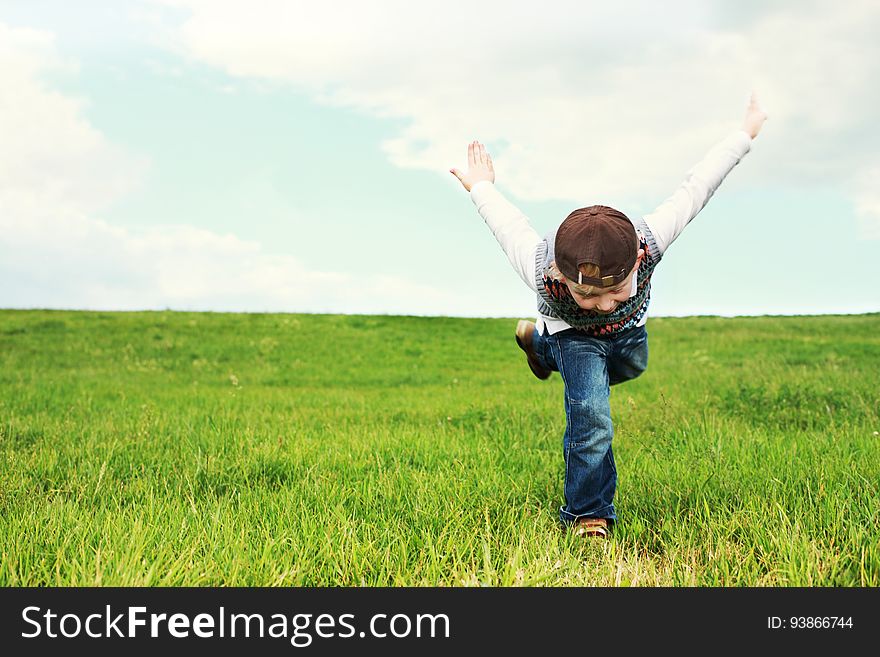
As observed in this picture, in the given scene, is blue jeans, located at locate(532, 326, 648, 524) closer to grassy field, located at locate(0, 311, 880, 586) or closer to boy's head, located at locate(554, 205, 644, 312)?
grassy field, located at locate(0, 311, 880, 586)

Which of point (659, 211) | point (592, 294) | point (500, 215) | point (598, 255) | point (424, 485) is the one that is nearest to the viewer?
point (598, 255)

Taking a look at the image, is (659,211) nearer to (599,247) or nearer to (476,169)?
(599,247)

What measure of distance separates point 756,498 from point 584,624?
1.89 metres

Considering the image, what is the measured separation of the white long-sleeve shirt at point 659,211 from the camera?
12.1 feet

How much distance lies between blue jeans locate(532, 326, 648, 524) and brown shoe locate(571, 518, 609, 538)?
34 millimetres

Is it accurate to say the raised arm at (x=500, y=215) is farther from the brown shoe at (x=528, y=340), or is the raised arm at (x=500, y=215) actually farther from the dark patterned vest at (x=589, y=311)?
the brown shoe at (x=528, y=340)

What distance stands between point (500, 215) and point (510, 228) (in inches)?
4.2

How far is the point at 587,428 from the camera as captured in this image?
3.70 metres

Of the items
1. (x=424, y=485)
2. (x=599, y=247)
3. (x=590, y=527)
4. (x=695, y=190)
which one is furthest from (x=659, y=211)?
(x=424, y=485)

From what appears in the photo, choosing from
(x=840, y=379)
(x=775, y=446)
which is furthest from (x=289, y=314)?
(x=775, y=446)

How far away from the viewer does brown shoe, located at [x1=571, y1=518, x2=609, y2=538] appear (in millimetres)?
3635

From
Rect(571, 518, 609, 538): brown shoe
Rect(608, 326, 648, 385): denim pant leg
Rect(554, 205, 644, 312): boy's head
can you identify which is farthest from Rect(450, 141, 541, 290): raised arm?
Rect(571, 518, 609, 538): brown shoe

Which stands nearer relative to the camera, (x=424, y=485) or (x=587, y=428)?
(x=587, y=428)

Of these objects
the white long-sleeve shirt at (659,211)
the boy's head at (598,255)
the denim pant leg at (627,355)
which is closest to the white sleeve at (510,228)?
the white long-sleeve shirt at (659,211)
